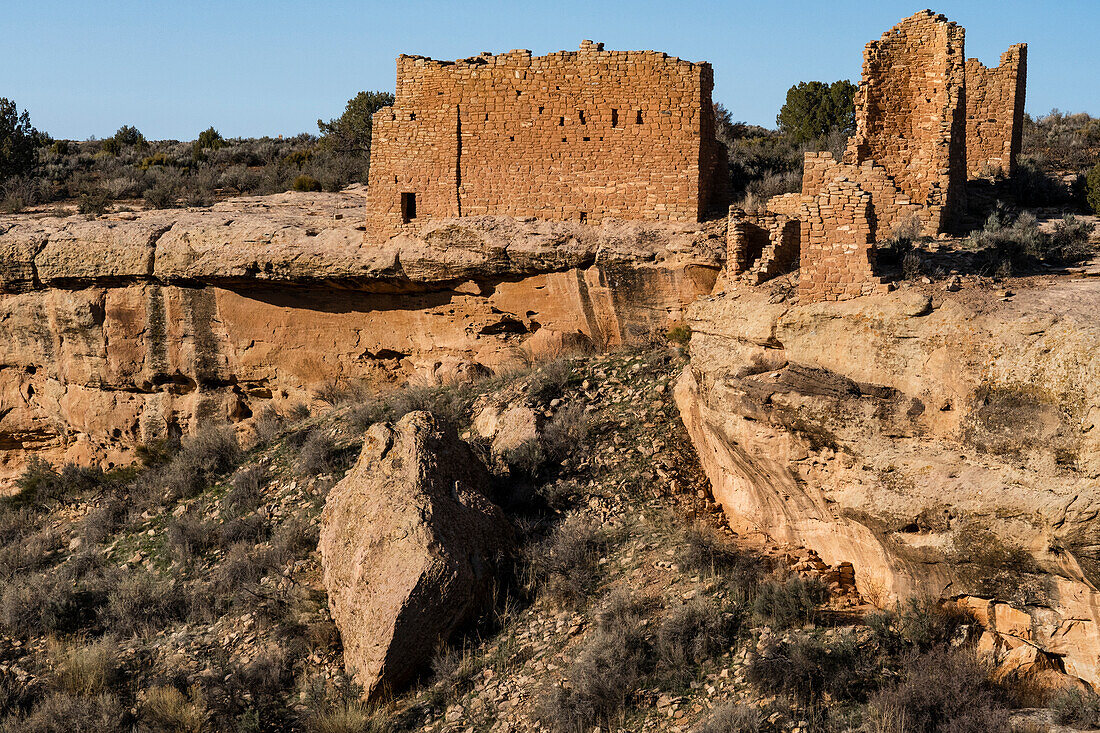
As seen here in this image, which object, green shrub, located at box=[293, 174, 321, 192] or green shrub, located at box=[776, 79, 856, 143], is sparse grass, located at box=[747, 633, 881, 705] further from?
green shrub, located at box=[776, 79, 856, 143]

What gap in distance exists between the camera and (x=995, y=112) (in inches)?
599

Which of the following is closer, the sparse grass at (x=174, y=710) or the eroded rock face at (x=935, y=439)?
the eroded rock face at (x=935, y=439)

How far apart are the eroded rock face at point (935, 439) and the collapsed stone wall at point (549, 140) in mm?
3408

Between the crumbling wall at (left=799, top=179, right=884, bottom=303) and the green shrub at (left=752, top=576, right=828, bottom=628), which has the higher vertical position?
the crumbling wall at (left=799, top=179, right=884, bottom=303)

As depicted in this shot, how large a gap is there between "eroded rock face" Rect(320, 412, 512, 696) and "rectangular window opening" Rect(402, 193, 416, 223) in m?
3.90

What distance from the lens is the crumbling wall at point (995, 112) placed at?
14836mm

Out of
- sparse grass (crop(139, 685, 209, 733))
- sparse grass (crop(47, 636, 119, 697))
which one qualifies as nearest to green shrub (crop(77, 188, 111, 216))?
sparse grass (crop(47, 636, 119, 697))

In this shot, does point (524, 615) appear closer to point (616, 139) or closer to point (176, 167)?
point (616, 139)

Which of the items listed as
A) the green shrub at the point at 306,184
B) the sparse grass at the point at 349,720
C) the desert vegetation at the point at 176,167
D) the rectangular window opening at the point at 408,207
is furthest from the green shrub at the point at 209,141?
the sparse grass at the point at 349,720

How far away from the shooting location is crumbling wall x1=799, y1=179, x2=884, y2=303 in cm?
937

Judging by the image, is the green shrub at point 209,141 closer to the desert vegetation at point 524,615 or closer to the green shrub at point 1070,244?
the desert vegetation at point 524,615

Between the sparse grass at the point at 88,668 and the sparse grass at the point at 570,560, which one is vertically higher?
the sparse grass at the point at 570,560

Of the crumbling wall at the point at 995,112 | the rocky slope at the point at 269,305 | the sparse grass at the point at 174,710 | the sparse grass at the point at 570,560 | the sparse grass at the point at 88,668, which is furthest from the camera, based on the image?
the crumbling wall at the point at 995,112

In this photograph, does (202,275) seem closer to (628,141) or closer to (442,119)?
(442,119)
